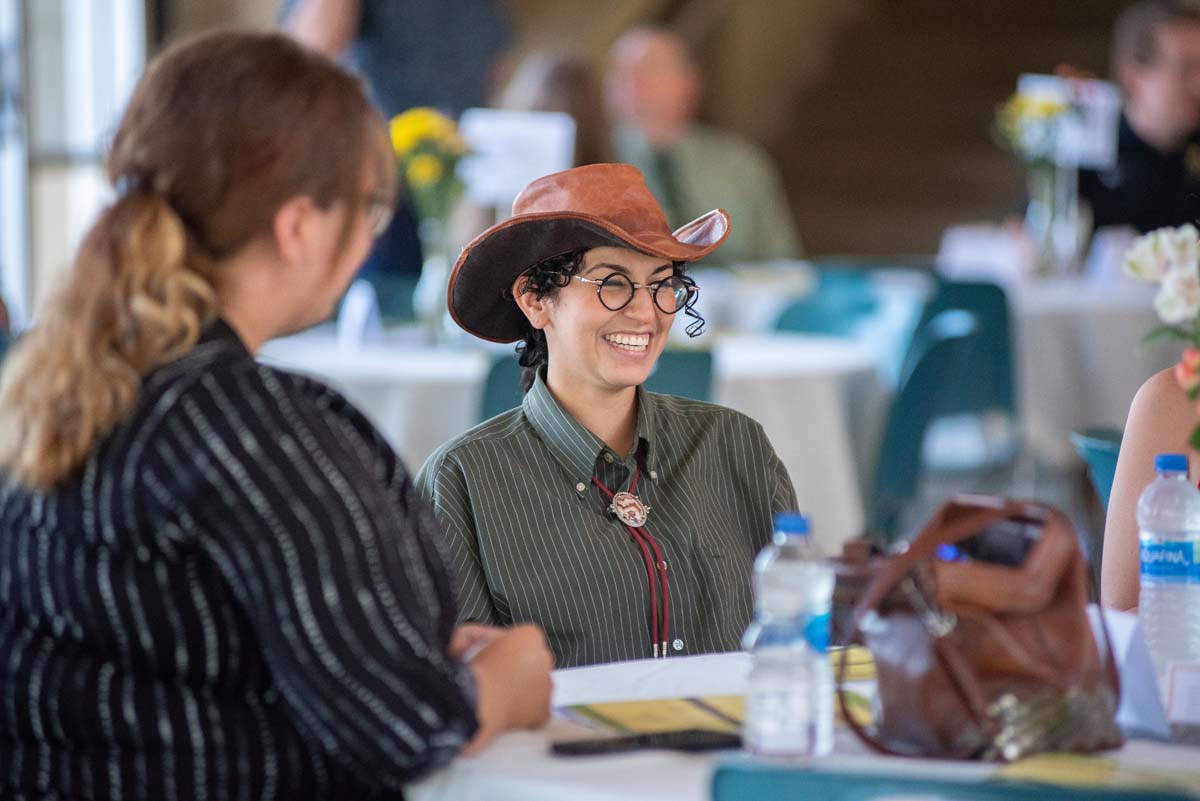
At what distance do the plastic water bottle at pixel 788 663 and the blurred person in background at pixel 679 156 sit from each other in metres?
5.46

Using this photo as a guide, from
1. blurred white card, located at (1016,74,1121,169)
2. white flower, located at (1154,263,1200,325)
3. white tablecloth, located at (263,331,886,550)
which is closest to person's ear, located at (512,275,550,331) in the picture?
white flower, located at (1154,263,1200,325)

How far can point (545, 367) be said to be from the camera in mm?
2260

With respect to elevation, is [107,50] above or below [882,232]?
above

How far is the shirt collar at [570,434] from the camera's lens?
2.12 m

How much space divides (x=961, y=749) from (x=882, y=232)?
347 inches

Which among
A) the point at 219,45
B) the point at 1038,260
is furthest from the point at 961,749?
the point at 1038,260

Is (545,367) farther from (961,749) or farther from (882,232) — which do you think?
(882,232)

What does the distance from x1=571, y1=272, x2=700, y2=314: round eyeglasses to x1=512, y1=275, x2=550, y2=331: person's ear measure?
0.26ft

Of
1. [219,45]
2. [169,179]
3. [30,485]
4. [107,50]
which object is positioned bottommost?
[30,485]

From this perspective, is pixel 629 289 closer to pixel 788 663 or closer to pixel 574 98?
pixel 788 663

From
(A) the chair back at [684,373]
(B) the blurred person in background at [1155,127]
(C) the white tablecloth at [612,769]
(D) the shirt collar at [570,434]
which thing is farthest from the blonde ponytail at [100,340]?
(B) the blurred person in background at [1155,127]

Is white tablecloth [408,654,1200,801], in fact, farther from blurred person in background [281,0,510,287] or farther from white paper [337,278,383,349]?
blurred person in background [281,0,510,287]

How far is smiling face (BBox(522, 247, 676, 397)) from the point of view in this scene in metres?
2.15

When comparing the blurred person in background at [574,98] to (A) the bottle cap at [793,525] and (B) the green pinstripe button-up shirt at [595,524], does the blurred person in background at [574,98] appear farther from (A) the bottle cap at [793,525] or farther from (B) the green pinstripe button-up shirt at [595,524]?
(A) the bottle cap at [793,525]
